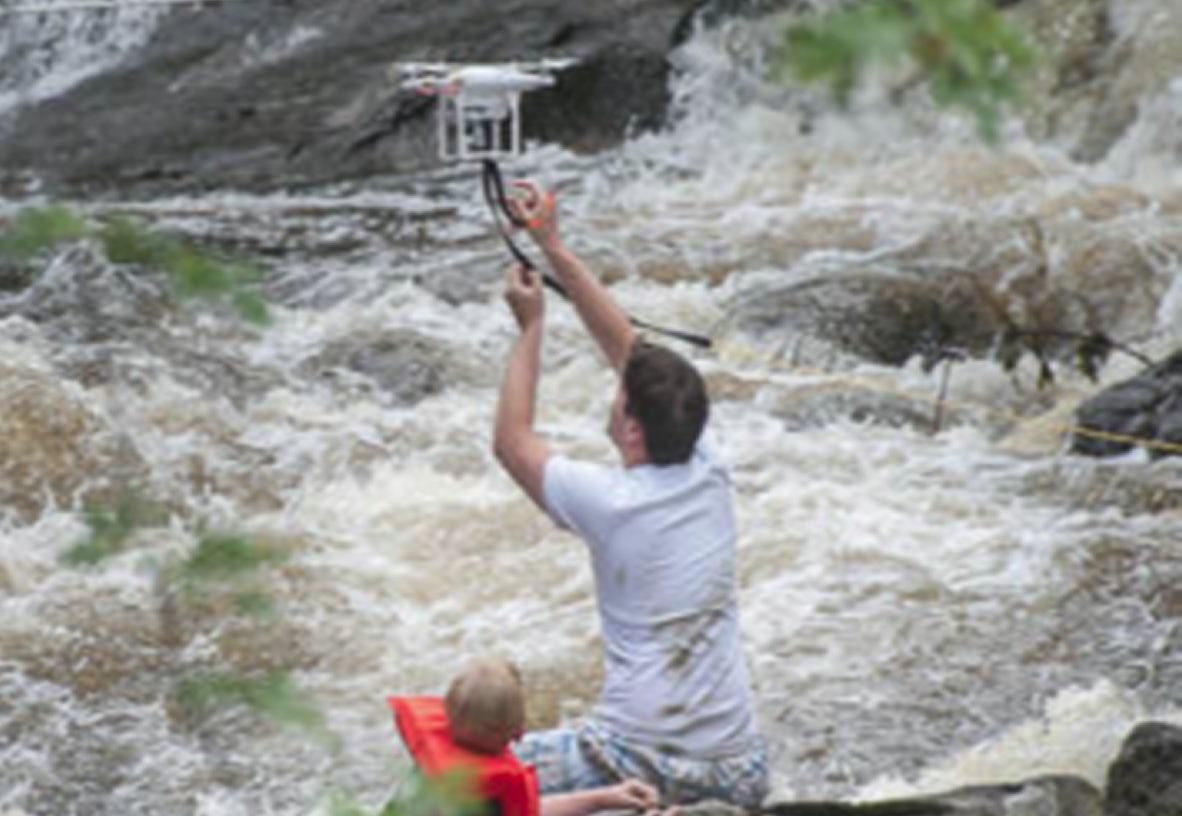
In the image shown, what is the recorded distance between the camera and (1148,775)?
4836 mm

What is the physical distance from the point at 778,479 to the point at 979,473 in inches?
29.4

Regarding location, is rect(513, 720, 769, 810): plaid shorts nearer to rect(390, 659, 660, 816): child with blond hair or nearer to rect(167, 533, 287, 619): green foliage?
rect(390, 659, 660, 816): child with blond hair

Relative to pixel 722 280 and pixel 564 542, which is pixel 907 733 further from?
pixel 722 280

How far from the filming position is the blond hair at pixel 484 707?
12.6 feet

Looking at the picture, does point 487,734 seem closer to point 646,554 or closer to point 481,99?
point 646,554

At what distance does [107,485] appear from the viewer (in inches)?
327

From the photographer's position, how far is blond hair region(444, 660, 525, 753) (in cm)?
385

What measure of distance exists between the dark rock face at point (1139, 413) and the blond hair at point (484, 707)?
4827 millimetres

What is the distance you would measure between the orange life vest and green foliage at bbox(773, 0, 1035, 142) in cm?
235

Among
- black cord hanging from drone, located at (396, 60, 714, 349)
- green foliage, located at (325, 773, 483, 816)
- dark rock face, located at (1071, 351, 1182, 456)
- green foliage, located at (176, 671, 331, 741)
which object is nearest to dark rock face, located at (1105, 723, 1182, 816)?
black cord hanging from drone, located at (396, 60, 714, 349)

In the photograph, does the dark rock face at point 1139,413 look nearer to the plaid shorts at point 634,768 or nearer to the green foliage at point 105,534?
the plaid shorts at point 634,768

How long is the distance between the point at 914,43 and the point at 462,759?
2457 millimetres

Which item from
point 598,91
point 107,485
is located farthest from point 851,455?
point 598,91

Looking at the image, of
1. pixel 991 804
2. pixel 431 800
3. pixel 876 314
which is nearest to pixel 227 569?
pixel 431 800
